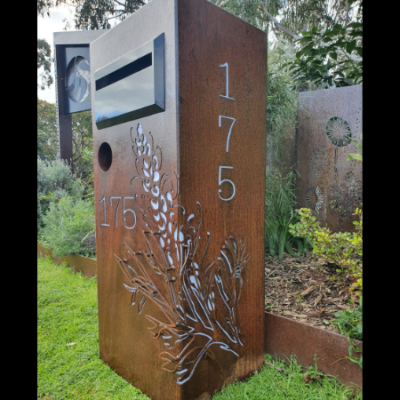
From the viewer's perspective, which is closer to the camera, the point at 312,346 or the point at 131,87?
the point at 131,87

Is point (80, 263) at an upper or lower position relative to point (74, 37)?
lower

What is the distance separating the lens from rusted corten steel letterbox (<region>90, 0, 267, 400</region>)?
162 centimetres

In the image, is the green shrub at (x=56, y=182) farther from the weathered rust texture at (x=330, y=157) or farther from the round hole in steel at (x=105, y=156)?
the weathered rust texture at (x=330, y=157)

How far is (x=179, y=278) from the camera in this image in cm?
162

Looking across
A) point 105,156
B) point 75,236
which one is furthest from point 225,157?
point 75,236

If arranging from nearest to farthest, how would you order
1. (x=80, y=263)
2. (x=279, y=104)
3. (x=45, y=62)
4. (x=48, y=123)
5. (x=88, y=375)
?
(x=88, y=375), (x=279, y=104), (x=80, y=263), (x=45, y=62), (x=48, y=123)

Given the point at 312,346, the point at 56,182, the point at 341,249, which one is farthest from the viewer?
the point at 56,182

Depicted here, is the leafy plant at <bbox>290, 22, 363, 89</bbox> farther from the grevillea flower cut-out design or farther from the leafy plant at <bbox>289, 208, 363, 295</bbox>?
the grevillea flower cut-out design

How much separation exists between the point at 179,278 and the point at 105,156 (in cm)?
110

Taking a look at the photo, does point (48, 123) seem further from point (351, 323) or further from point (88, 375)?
point (351, 323)

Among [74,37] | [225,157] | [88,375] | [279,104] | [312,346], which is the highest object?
[74,37]

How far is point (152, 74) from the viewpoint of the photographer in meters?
1.66
